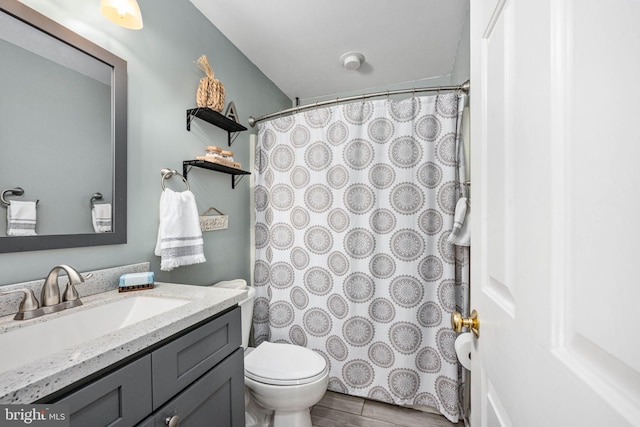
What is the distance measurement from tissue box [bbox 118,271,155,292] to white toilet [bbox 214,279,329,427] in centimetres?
66

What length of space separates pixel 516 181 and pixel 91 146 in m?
1.46

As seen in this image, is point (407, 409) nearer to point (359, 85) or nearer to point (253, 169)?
point (253, 169)

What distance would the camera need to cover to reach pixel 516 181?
1.68 feet

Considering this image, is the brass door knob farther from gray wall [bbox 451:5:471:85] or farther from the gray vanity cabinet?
gray wall [bbox 451:5:471:85]

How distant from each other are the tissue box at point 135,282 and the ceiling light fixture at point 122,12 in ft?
3.40

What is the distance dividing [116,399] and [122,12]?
1328 millimetres

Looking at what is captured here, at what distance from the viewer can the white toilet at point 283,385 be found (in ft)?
4.38

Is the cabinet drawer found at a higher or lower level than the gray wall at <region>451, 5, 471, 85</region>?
lower

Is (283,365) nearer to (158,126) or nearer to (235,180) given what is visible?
(235,180)

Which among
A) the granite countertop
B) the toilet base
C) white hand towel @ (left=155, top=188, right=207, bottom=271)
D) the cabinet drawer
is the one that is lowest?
the toilet base

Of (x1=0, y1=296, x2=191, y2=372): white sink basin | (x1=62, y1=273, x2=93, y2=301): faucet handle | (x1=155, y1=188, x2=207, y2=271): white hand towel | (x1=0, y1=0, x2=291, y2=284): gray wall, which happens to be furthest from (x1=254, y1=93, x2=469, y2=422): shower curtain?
(x1=62, y1=273, x2=93, y2=301): faucet handle

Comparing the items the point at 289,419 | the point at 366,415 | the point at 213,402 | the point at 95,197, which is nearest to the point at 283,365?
the point at 289,419

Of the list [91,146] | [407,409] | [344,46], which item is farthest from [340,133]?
[407,409]

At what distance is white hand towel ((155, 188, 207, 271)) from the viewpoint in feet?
4.44
